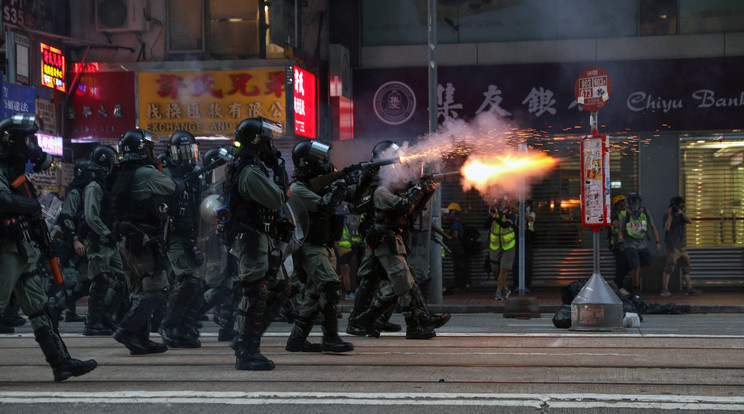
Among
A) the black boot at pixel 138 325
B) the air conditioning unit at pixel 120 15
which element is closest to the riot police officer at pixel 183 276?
the black boot at pixel 138 325

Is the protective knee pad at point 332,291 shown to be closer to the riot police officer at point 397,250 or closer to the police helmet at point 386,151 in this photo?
the riot police officer at point 397,250

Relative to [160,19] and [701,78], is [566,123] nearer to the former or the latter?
[701,78]

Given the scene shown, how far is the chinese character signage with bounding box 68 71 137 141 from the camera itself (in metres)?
17.9

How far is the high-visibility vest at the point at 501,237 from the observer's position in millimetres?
14875

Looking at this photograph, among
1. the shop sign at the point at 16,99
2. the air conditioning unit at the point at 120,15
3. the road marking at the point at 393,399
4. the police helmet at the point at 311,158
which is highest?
the air conditioning unit at the point at 120,15

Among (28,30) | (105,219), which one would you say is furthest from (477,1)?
(105,219)

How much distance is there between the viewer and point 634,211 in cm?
1497

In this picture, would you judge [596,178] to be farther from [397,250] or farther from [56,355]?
[56,355]

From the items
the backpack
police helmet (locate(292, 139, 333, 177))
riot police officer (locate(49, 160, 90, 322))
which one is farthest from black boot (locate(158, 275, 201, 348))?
the backpack

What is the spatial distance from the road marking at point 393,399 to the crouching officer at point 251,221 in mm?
1023

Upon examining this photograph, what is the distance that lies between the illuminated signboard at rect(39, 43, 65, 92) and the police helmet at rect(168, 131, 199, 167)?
8872 mm

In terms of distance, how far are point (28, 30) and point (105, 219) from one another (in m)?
7.61

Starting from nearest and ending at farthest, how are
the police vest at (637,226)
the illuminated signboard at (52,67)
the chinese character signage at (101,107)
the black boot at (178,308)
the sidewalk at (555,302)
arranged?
the black boot at (178,308)
the sidewalk at (555,302)
the police vest at (637,226)
the illuminated signboard at (52,67)
the chinese character signage at (101,107)

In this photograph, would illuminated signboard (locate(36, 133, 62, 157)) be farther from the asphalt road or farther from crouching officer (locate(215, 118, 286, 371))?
crouching officer (locate(215, 118, 286, 371))
